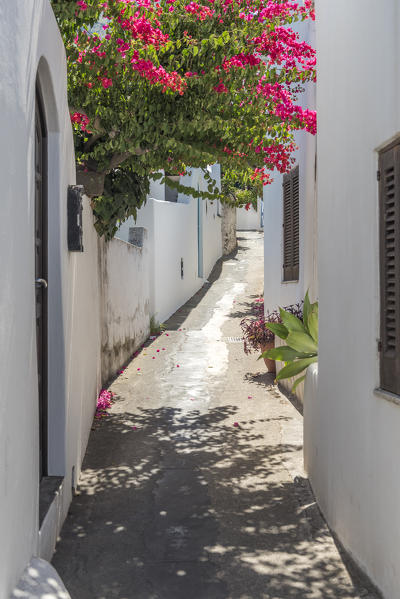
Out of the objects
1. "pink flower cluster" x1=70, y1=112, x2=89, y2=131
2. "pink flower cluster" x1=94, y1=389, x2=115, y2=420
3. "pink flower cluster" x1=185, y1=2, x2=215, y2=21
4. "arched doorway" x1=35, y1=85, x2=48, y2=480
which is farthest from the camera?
"pink flower cluster" x1=94, y1=389, x2=115, y2=420

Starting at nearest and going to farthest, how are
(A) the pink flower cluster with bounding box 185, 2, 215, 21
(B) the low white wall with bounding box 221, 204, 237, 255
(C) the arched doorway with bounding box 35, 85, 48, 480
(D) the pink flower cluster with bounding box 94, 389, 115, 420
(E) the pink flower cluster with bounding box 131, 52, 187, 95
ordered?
(C) the arched doorway with bounding box 35, 85, 48, 480, (E) the pink flower cluster with bounding box 131, 52, 187, 95, (A) the pink flower cluster with bounding box 185, 2, 215, 21, (D) the pink flower cluster with bounding box 94, 389, 115, 420, (B) the low white wall with bounding box 221, 204, 237, 255

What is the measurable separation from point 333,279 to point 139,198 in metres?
4.77

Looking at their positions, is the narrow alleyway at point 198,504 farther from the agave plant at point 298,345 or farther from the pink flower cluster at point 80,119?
the pink flower cluster at point 80,119

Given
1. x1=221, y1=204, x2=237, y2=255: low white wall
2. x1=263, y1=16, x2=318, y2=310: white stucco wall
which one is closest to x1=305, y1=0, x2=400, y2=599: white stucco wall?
x1=263, y1=16, x2=318, y2=310: white stucco wall

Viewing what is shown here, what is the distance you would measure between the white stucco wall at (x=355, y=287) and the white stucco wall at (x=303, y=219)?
126 inches

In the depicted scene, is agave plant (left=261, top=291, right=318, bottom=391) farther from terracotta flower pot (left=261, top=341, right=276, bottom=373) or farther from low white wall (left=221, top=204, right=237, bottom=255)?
low white wall (left=221, top=204, right=237, bottom=255)

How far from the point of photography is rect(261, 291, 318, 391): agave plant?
6.47 m

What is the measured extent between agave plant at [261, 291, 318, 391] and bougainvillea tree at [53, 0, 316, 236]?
6.94ft

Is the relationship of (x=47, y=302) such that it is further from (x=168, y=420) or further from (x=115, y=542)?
(x=168, y=420)

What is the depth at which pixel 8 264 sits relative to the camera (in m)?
2.78

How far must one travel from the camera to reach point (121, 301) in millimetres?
11555

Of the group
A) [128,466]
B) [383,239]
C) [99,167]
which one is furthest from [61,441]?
[99,167]

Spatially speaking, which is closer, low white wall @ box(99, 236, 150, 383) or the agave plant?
the agave plant

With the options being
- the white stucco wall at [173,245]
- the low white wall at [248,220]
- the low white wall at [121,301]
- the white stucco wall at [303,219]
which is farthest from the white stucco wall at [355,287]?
the low white wall at [248,220]
